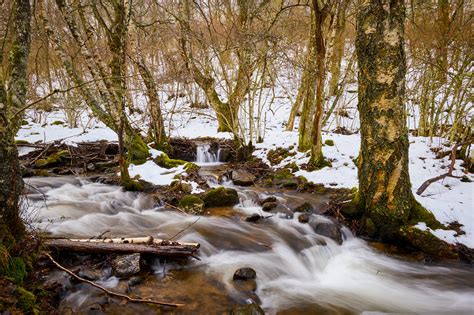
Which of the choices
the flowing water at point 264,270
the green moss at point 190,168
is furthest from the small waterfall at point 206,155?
the flowing water at point 264,270

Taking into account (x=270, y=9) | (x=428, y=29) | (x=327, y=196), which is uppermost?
(x=270, y=9)

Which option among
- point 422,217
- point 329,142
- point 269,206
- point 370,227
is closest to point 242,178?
point 269,206

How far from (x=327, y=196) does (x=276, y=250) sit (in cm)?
237

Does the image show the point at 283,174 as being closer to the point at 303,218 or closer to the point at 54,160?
the point at 303,218

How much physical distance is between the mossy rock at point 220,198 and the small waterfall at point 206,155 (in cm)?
469

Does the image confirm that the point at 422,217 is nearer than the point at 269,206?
Yes

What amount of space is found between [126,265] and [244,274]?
1481mm

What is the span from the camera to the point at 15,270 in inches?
106

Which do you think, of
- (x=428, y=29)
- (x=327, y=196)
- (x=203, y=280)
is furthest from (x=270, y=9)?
(x=203, y=280)

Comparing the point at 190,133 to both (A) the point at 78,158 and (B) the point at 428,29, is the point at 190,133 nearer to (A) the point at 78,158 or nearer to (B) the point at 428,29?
(A) the point at 78,158

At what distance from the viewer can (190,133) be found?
615 inches

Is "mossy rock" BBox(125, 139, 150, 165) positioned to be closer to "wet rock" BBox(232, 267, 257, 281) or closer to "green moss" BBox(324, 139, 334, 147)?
"green moss" BBox(324, 139, 334, 147)

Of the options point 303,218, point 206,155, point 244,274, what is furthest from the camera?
point 206,155

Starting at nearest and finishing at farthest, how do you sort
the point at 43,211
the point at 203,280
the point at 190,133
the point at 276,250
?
the point at 203,280 → the point at 276,250 → the point at 43,211 → the point at 190,133
